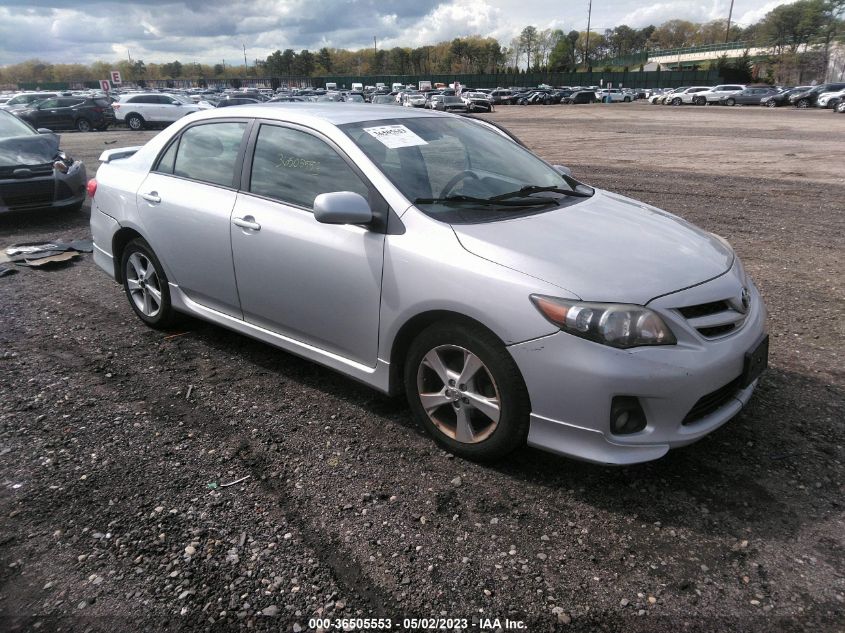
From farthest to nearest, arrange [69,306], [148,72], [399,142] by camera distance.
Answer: [148,72], [69,306], [399,142]

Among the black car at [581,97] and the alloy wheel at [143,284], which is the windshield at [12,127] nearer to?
the alloy wheel at [143,284]

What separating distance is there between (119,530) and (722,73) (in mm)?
87416

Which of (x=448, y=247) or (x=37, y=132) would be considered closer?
(x=448, y=247)

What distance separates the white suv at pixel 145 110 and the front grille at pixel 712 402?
29.3 metres

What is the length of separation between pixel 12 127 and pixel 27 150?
34.1 inches

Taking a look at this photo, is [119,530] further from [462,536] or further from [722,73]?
[722,73]

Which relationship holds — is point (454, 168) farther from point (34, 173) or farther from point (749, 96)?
point (749, 96)

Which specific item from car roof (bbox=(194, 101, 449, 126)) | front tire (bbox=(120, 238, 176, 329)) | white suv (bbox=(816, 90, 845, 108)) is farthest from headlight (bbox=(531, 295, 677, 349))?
white suv (bbox=(816, 90, 845, 108))

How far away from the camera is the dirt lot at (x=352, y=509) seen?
7.40ft

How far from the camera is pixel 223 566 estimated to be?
2.44m

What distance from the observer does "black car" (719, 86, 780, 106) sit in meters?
48.4

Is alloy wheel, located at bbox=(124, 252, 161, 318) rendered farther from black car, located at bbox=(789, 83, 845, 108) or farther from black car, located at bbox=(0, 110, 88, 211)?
black car, located at bbox=(789, 83, 845, 108)

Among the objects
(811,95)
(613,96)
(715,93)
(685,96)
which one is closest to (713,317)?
(811,95)

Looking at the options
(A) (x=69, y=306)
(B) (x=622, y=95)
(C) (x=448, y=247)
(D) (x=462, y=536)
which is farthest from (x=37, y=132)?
(B) (x=622, y=95)
